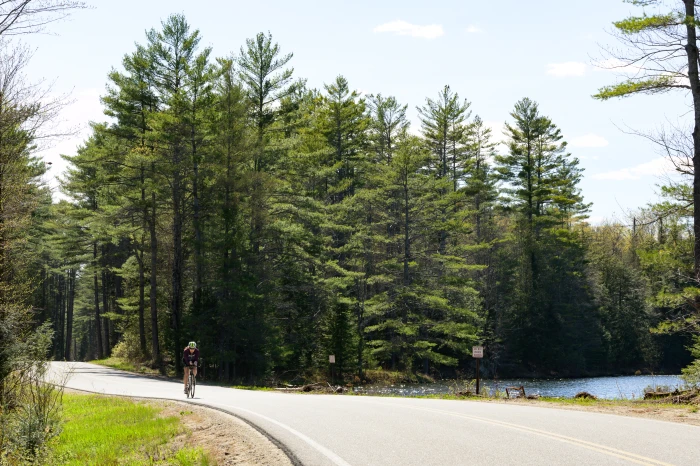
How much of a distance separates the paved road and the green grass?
1447 mm

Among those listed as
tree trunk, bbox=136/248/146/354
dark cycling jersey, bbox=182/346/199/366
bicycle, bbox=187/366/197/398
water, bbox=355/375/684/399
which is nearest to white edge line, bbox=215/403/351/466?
bicycle, bbox=187/366/197/398

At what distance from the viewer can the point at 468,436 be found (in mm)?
8398

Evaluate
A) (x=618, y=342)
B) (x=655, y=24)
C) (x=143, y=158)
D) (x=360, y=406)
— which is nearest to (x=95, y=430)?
(x=360, y=406)

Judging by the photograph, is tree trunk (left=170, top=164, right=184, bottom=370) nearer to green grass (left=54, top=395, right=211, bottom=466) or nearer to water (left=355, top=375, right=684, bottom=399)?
water (left=355, top=375, right=684, bottom=399)

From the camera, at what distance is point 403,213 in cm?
4003

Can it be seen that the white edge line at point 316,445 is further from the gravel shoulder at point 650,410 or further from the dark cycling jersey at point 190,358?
the dark cycling jersey at point 190,358

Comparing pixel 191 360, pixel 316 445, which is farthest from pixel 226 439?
pixel 191 360

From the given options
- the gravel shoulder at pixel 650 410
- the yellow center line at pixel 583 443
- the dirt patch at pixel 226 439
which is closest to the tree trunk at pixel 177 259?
the dirt patch at pixel 226 439

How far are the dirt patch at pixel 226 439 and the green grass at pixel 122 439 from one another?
255 mm

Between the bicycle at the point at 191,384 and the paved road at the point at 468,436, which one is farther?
the bicycle at the point at 191,384

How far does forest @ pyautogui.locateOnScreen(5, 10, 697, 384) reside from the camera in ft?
97.7

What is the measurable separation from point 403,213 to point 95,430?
29.4m

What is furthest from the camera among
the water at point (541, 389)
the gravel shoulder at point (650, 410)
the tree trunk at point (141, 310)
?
the tree trunk at point (141, 310)

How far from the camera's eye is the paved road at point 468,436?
7.00m
